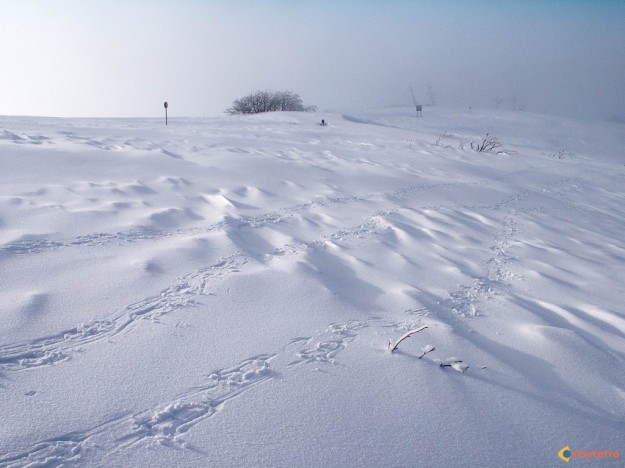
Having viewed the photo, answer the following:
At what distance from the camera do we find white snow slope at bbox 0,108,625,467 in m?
1.67

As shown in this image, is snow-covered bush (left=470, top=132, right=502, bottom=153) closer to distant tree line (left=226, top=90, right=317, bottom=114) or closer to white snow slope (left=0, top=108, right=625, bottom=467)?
white snow slope (left=0, top=108, right=625, bottom=467)

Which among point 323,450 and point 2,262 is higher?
point 2,262

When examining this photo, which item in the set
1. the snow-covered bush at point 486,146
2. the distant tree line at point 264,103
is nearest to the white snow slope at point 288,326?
the snow-covered bush at point 486,146

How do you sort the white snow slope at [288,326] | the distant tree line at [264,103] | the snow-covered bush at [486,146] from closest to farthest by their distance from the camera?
the white snow slope at [288,326] < the snow-covered bush at [486,146] < the distant tree line at [264,103]

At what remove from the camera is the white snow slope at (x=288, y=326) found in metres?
1.67

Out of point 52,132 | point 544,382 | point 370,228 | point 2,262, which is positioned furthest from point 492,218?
point 52,132

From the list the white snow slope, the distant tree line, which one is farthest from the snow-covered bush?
the distant tree line

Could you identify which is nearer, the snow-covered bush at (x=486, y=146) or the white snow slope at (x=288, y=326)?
the white snow slope at (x=288, y=326)

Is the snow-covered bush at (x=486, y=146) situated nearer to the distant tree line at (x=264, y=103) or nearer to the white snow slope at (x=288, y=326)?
the white snow slope at (x=288, y=326)

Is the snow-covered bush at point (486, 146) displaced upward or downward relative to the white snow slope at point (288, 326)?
upward

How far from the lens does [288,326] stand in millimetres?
2480

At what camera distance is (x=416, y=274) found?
3494 millimetres

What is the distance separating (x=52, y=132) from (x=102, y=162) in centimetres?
331

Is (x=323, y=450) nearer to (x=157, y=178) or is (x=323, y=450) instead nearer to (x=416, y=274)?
(x=416, y=274)
